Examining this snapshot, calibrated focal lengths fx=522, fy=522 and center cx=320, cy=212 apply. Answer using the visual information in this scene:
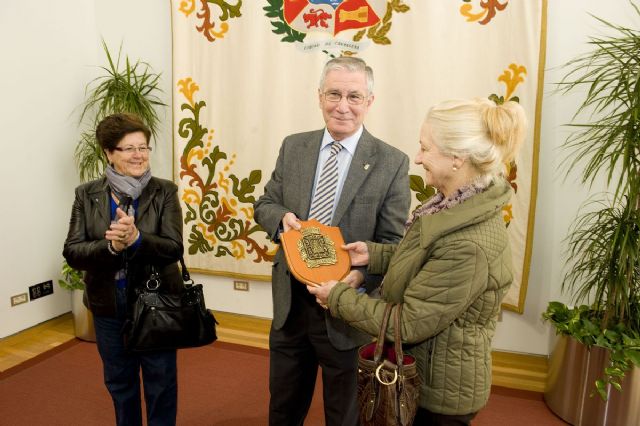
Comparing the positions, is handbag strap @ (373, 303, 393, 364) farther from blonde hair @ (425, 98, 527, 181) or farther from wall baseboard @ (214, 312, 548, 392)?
wall baseboard @ (214, 312, 548, 392)

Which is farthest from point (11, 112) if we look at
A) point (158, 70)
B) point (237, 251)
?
point (237, 251)

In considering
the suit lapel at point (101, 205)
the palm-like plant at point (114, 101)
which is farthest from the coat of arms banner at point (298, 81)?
the suit lapel at point (101, 205)

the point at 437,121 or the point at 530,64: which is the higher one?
the point at 530,64

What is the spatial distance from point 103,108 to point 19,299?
1.47m

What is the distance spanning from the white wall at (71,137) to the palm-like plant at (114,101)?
Answer: 0.08 m

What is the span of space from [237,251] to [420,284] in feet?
8.93

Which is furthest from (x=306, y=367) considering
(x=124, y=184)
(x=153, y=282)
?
(x=124, y=184)

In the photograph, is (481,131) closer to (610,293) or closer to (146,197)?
(146,197)

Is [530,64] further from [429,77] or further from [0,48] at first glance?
[0,48]

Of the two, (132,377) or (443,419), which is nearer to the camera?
(443,419)

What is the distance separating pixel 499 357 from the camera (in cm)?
335

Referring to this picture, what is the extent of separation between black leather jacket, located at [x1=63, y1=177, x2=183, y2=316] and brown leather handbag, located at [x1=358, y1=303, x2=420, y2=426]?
39.1 inches

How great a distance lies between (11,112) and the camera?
11.5 feet

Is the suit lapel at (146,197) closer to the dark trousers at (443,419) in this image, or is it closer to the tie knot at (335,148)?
the tie knot at (335,148)
